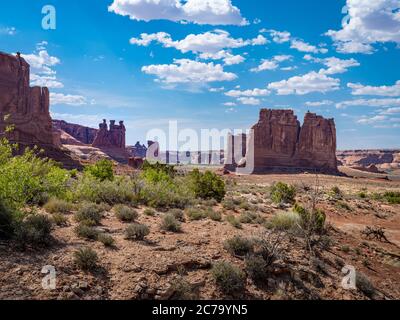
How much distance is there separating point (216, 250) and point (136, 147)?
18501 centimetres

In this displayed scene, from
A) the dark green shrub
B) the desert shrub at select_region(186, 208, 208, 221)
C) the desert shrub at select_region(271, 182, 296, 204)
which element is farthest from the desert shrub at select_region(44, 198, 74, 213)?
the desert shrub at select_region(271, 182, 296, 204)

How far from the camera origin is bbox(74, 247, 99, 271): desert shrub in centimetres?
737

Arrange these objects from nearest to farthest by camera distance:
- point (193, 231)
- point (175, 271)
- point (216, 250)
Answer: point (175, 271) < point (216, 250) < point (193, 231)

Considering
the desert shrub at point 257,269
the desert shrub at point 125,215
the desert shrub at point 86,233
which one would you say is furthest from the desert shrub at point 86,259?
the desert shrub at point 125,215

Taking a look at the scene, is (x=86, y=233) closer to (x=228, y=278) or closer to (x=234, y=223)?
(x=228, y=278)

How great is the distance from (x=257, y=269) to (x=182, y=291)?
2.45 metres

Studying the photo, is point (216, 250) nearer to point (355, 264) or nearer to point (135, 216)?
point (135, 216)

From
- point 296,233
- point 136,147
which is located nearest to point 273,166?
point 296,233

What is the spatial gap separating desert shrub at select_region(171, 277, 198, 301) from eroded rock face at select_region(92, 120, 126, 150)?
114 meters

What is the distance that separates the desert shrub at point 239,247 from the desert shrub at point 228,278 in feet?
4.69

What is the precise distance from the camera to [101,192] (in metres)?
15.7

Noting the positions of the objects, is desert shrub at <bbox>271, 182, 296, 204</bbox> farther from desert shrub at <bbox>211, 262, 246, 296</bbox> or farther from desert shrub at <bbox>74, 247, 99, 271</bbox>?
desert shrub at <bbox>74, 247, 99, 271</bbox>

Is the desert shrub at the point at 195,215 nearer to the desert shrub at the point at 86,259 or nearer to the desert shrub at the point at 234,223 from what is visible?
the desert shrub at the point at 234,223
